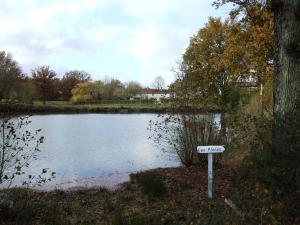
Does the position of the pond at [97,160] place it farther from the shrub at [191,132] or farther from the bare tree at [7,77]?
the bare tree at [7,77]

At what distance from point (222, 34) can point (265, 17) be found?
19341mm

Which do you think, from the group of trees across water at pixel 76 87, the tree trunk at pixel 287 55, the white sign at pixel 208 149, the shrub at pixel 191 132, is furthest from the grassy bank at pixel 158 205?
the group of trees across water at pixel 76 87

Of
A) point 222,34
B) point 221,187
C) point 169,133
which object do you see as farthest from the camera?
point 222,34

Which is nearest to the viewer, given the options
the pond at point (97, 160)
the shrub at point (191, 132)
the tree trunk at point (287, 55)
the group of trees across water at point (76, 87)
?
the tree trunk at point (287, 55)

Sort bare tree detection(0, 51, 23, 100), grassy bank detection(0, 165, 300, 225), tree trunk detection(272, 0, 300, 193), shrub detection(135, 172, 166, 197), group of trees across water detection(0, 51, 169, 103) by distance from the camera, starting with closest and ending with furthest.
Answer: grassy bank detection(0, 165, 300, 225) < tree trunk detection(272, 0, 300, 193) < shrub detection(135, 172, 166, 197) < bare tree detection(0, 51, 23, 100) < group of trees across water detection(0, 51, 169, 103)

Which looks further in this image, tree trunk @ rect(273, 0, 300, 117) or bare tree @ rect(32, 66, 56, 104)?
bare tree @ rect(32, 66, 56, 104)

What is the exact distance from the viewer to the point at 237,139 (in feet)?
36.7

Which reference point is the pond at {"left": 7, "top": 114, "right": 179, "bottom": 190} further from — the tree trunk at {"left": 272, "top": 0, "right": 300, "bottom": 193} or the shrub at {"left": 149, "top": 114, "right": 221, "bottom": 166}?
the tree trunk at {"left": 272, "top": 0, "right": 300, "bottom": 193}

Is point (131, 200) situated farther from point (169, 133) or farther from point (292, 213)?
point (169, 133)

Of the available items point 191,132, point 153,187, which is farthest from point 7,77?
point 153,187

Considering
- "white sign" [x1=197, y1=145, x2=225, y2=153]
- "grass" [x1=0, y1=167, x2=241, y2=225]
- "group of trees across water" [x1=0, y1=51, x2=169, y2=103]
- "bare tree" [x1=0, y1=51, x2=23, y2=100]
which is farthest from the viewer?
"group of trees across water" [x1=0, y1=51, x2=169, y2=103]

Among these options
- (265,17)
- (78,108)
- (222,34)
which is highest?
(222,34)

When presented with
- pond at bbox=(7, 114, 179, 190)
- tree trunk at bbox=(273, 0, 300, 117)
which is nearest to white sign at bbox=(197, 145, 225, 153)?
tree trunk at bbox=(273, 0, 300, 117)

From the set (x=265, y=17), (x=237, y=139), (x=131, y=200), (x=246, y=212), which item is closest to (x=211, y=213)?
(x=246, y=212)
